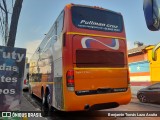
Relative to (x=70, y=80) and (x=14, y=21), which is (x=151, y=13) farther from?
(x=14, y=21)

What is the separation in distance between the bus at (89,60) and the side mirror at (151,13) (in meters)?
6.12

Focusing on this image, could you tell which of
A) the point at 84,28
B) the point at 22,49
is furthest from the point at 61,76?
the point at 22,49

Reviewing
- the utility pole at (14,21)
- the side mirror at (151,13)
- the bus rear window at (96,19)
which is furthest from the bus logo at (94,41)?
the side mirror at (151,13)

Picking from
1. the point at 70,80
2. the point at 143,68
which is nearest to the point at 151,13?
the point at 70,80

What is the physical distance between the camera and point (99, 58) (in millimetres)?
8617

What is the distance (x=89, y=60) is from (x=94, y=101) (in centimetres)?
132

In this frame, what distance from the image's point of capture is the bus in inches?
317

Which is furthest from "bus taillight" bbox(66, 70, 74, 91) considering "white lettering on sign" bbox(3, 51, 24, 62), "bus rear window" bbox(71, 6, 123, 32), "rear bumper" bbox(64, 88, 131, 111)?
"white lettering on sign" bbox(3, 51, 24, 62)

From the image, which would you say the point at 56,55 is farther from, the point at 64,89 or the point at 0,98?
the point at 0,98

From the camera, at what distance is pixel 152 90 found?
15492 mm

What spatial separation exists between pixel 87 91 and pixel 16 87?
3.01 metres

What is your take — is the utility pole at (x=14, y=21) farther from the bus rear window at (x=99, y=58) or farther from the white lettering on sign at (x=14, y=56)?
the white lettering on sign at (x=14, y=56)

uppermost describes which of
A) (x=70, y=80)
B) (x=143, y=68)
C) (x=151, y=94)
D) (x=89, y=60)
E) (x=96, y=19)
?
(x=96, y=19)

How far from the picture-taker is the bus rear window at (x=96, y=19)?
8.46 meters
